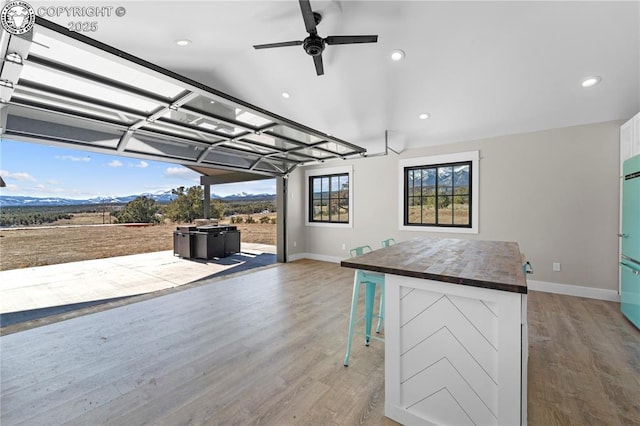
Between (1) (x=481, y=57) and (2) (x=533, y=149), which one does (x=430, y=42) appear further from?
(2) (x=533, y=149)

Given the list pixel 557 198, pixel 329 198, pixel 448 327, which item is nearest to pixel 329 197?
pixel 329 198

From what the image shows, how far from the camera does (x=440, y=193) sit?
200 inches

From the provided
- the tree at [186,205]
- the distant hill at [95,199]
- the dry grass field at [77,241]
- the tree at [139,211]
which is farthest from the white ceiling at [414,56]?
the tree at [139,211]

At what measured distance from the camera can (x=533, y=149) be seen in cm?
416

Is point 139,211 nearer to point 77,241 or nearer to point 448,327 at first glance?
point 77,241

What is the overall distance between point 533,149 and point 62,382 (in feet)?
20.4

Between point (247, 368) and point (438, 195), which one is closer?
point (247, 368)

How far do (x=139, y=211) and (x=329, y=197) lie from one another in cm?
634

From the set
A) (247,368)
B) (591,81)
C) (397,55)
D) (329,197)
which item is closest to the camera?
(247,368)

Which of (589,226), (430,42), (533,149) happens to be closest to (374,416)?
(430,42)

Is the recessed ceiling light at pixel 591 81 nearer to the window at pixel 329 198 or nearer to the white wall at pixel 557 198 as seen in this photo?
the white wall at pixel 557 198

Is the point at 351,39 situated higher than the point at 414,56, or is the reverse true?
the point at 414,56

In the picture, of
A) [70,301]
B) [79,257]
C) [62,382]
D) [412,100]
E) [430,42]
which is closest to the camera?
[62,382]

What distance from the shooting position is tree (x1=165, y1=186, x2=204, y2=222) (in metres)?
9.20
